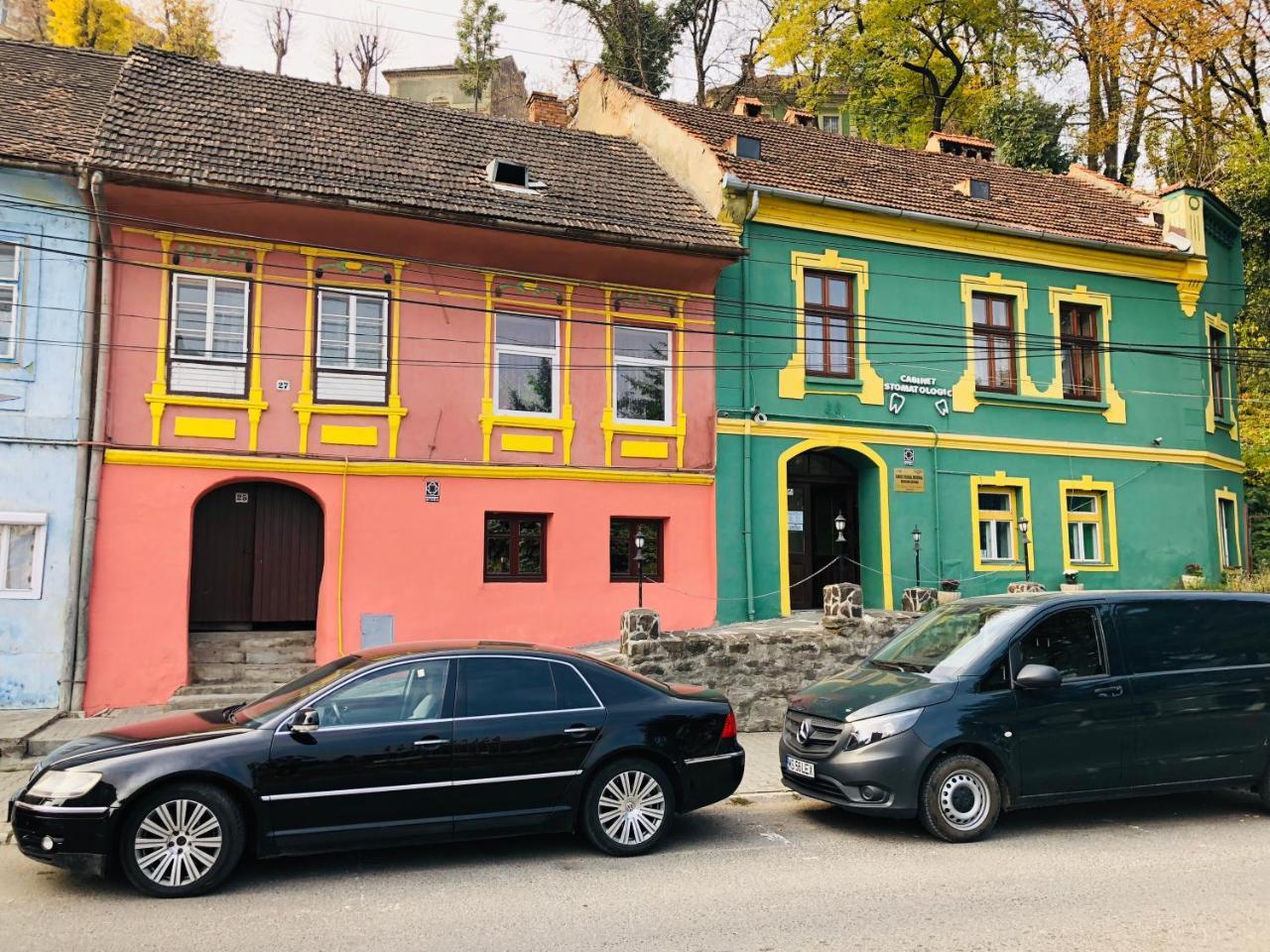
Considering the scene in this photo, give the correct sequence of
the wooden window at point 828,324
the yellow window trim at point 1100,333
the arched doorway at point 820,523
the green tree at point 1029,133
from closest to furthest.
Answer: the wooden window at point 828,324
the arched doorway at point 820,523
the yellow window trim at point 1100,333
the green tree at point 1029,133

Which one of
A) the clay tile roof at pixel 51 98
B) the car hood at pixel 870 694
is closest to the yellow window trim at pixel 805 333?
the car hood at pixel 870 694

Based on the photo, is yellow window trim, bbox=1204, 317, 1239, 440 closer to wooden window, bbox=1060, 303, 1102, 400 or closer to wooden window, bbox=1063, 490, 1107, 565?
wooden window, bbox=1060, 303, 1102, 400

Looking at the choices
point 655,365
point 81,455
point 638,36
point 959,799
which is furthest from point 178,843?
point 638,36

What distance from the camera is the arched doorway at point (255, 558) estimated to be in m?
13.0

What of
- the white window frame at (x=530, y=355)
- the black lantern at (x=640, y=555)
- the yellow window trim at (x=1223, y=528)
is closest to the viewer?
the black lantern at (x=640, y=555)

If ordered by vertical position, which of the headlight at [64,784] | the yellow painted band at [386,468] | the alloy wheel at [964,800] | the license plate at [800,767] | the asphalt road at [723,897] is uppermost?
the yellow painted band at [386,468]

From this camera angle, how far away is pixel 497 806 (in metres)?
6.70

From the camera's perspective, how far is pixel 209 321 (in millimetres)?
12859

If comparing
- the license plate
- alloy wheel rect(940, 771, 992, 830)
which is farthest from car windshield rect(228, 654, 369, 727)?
alloy wheel rect(940, 771, 992, 830)

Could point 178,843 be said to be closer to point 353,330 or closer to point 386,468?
point 386,468

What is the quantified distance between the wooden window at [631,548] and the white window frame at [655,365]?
60.2 inches

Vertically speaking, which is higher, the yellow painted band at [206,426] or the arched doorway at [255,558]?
the yellow painted band at [206,426]

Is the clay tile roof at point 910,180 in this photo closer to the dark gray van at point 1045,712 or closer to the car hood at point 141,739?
the dark gray van at point 1045,712

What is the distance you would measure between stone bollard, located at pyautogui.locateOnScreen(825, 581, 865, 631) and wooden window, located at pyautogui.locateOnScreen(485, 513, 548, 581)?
411 cm
